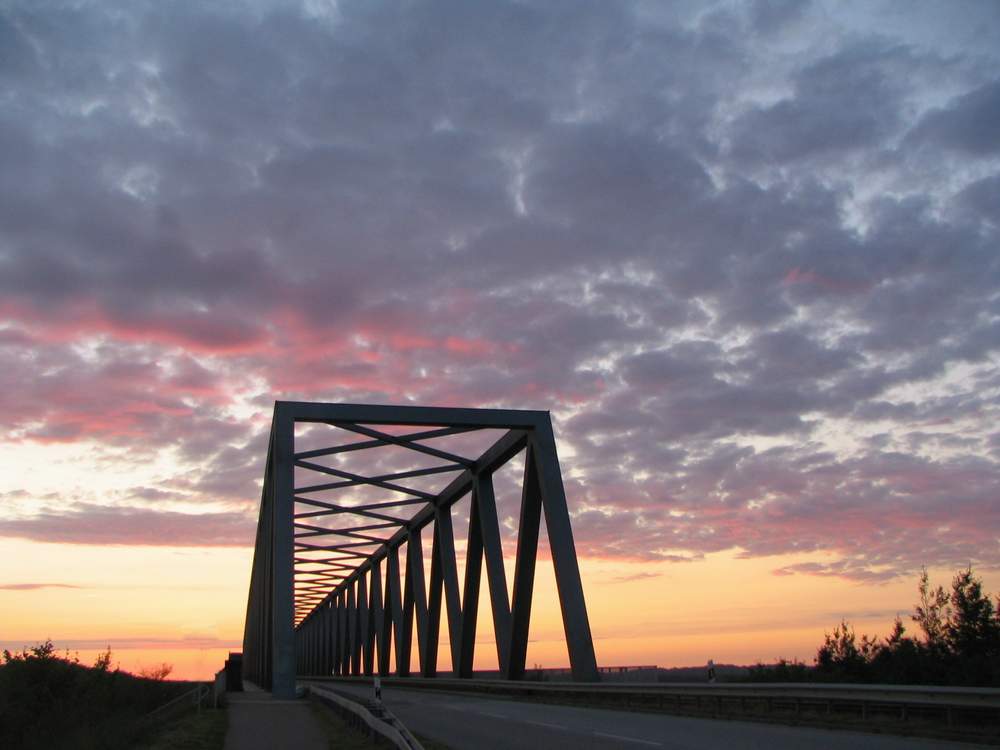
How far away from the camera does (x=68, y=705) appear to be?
1947 cm

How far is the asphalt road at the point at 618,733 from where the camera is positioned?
1007cm

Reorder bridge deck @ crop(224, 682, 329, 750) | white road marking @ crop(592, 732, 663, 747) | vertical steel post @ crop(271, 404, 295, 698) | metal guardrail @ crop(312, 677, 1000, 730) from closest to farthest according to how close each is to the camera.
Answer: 1. metal guardrail @ crop(312, 677, 1000, 730)
2. white road marking @ crop(592, 732, 663, 747)
3. bridge deck @ crop(224, 682, 329, 750)
4. vertical steel post @ crop(271, 404, 295, 698)

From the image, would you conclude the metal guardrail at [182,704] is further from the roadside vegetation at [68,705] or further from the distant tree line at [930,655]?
the distant tree line at [930,655]

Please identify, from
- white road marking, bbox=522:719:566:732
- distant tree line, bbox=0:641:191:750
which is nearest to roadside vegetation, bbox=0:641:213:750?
distant tree line, bbox=0:641:191:750

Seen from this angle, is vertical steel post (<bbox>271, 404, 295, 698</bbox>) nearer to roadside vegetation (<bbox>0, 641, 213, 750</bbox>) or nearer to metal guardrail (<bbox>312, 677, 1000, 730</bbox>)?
roadside vegetation (<bbox>0, 641, 213, 750</bbox>)

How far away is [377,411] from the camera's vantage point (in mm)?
26969

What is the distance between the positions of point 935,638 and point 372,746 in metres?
26.8

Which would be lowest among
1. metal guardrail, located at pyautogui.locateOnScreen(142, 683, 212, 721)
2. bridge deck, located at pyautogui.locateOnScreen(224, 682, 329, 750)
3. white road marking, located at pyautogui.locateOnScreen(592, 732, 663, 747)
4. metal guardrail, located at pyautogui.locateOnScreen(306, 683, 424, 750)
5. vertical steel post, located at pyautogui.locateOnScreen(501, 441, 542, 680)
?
bridge deck, located at pyautogui.locateOnScreen(224, 682, 329, 750)

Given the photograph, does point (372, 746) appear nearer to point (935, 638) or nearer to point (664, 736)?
point (664, 736)

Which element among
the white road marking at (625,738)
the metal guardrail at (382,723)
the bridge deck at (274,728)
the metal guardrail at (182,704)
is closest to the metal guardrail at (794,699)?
the white road marking at (625,738)

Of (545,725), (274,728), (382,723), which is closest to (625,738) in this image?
(545,725)

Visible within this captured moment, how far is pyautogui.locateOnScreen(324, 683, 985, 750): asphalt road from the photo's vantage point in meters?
10.1

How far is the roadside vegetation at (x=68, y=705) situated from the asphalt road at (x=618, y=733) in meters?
3.92

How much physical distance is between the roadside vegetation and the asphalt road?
12.9ft
